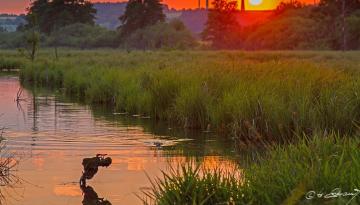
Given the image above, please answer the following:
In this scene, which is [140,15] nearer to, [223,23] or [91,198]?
[223,23]

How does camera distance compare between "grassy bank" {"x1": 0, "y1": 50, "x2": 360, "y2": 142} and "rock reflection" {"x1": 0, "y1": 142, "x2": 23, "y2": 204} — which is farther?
"grassy bank" {"x1": 0, "y1": 50, "x2": 360, "y2": 142}

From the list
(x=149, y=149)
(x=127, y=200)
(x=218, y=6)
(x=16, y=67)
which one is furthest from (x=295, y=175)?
(x=218, y=6)

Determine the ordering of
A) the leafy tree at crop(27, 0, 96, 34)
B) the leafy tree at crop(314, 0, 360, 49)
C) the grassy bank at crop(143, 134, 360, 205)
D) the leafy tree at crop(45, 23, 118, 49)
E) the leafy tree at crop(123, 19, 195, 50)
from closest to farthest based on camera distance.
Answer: the grassy bank at crop(143, 134, 360, 205)
the leafy tree at crop(314, 0, 360, 49)
the leafy tree at crop(123, 19, 195, 50)
the leafy tree at crop(45, 23, 118, 49)
the leafy tree at crop(27, 0, 96, 34)

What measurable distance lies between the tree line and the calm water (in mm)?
57734

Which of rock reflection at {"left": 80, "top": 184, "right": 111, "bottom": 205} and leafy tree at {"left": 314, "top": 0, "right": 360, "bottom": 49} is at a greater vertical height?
leafy tree at {"left": 314, "top": 0, "right": 360, "bottom": 49}

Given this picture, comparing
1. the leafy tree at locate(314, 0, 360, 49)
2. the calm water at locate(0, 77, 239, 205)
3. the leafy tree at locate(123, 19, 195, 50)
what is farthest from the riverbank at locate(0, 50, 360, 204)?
the leafy tree at locate(123, 19, 195, 50)

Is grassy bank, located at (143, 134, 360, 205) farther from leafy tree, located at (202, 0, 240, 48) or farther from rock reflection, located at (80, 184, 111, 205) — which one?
leafy tree, located at (202, 0, 240, 48)

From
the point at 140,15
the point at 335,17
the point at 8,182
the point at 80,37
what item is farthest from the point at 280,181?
the point at 140,15

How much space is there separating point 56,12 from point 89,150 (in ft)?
305

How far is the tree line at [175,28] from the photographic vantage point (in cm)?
7624

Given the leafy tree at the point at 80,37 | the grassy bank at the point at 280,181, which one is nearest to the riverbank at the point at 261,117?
the grassy bank at the point at 280,181

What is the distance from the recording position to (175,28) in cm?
9719

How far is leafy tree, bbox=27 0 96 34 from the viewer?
10088 cm

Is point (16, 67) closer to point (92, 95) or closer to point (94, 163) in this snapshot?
point (92, 95)
